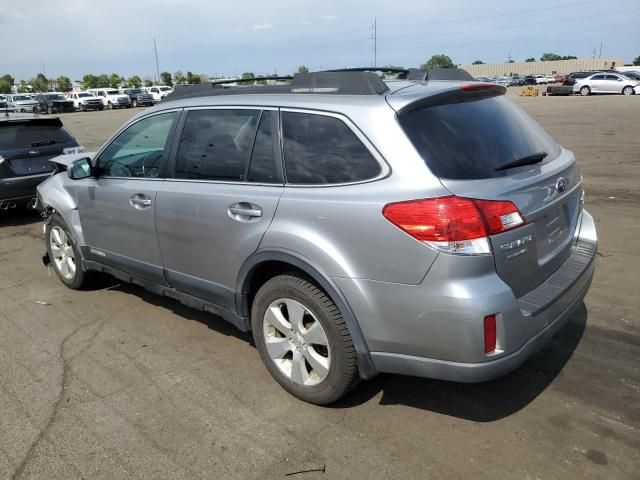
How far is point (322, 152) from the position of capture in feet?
9.94

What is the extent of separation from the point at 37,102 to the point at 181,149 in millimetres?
46991

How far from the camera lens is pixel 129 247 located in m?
4.31

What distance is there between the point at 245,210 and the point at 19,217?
23.5 feet

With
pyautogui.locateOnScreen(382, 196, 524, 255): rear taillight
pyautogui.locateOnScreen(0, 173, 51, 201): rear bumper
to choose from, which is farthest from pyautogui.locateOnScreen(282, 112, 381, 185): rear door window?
pyautogui.locateOnScreen(0, 173, 51, 201): rear bumper

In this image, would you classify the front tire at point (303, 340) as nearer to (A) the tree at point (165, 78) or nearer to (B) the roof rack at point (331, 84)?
(B) the roof rack at point (331, 84)

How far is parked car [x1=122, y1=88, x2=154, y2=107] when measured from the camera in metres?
48.9

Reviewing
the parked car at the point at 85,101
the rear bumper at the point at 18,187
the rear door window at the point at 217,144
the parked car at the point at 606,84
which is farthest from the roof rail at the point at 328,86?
the parked car at the point at 85,101

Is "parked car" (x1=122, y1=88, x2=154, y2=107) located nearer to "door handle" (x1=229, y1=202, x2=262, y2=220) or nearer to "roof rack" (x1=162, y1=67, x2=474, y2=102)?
"roof rack" (x1=162, y1=67, x2=474, y2=102)

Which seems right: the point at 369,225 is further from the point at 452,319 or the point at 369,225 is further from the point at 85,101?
the point at 85,101

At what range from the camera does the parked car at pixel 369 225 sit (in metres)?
2.57

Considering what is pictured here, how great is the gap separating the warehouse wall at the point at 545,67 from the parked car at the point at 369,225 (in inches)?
4349

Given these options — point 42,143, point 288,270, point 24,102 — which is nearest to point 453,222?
point 288,270

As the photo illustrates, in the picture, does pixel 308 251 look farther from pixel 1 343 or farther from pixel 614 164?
pixel 614 164

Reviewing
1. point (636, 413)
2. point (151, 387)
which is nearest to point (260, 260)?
point (151, 387)
